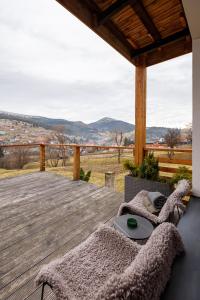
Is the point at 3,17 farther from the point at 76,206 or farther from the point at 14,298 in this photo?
the point at 14,298

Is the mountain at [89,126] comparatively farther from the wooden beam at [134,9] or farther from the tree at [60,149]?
the wooden beam at [134,9]

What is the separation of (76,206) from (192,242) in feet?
6.64

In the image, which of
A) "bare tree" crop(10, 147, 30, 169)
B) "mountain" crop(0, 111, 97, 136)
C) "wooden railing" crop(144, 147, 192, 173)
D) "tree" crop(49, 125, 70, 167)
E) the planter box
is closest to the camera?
the planter box

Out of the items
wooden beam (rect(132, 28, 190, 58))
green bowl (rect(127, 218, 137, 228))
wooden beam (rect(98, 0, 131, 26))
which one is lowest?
green bowl (rect(127, 218, 137, 228))

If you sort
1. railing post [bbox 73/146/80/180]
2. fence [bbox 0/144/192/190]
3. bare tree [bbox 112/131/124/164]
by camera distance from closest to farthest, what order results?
1. fence [bbox 0/144/192/190]
2. bare tree [bbox 112/131/124/164]
3. railing post [bbox 73/146/80/180]

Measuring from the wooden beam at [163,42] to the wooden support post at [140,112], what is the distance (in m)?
0.28

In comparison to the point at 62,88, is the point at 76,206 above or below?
below

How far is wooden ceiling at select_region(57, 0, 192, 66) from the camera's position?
2.18 meters

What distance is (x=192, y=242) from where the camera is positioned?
1252mm

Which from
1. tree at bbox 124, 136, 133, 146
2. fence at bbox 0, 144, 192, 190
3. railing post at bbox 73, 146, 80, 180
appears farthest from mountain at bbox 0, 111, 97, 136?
tree at bbox 124, 136, 133, 146

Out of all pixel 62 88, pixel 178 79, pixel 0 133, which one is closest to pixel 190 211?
pixel 178 79

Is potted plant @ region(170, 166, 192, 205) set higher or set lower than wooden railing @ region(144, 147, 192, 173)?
lower

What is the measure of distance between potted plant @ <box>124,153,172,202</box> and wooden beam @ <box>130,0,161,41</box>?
1.99 m

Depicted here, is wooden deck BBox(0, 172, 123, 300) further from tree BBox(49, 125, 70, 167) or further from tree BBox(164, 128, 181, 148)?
tree BBox(164, 128, 181, 148)
